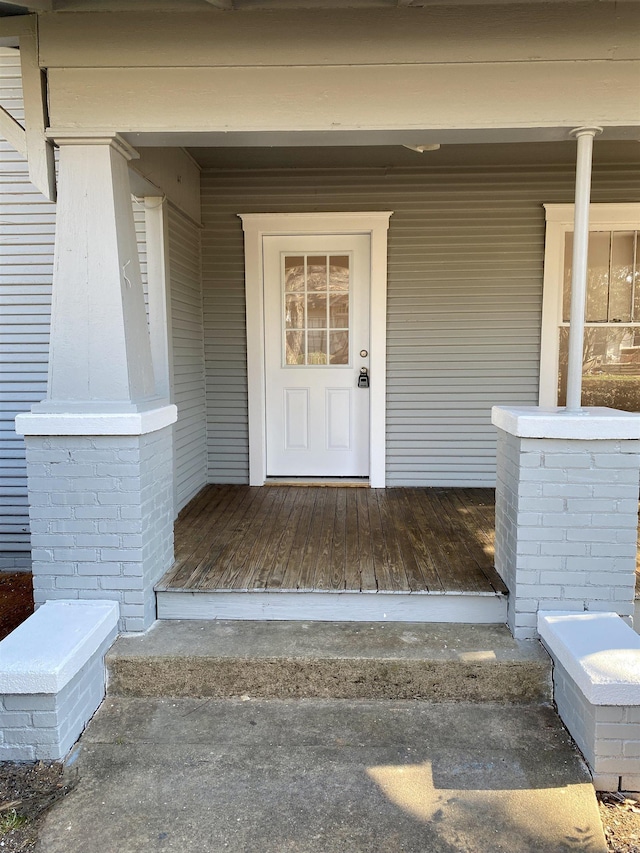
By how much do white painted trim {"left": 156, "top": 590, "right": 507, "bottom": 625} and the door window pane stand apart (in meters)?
2.30

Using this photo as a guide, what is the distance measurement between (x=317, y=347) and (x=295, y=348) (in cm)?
17

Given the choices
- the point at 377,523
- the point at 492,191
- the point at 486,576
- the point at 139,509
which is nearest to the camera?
the point at 139,509

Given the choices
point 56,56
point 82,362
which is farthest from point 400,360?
point 56,56

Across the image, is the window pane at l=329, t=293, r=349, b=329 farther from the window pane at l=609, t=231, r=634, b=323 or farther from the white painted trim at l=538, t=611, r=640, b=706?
the white painted trim at l=538, t=611, r=640, b=706

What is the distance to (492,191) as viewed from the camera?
422 cm

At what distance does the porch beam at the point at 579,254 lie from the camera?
237 cm

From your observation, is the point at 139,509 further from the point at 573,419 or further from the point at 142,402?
the point at 573,419

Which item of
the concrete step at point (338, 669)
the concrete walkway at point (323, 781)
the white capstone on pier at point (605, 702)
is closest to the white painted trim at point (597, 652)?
the white capstone on pier at point (605, 702)

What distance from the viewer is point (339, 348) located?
443cm

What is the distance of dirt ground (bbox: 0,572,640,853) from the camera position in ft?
5.33

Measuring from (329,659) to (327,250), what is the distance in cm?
311

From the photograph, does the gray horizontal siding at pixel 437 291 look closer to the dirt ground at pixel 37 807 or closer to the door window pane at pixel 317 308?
the door window pane at pixel 317 308

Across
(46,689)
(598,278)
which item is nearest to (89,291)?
(46,689)

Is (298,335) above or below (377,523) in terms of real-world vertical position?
above
